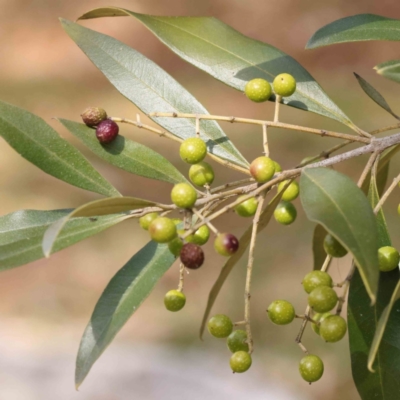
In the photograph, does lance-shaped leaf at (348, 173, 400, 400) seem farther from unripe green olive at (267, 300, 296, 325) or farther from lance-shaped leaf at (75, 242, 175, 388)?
lance-shaped leaf at (75, 242, 175, 388)

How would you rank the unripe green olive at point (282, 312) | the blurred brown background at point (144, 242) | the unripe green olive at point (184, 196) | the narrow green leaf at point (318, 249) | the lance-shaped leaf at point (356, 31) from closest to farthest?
1. the unripe green olive at point (184, 196)
2. the unripe green olive at point (282, 312)
3. the lance-shaped leaf at point (356, 31)
4. the narrow green leaf at point (318, 249)
5. the blurred brown background at point (144, 242)

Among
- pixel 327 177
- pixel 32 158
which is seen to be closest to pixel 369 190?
pixel 327 177

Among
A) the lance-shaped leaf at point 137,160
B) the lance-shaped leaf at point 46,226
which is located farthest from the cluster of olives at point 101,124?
the lance-shaped leaf at point 46,226

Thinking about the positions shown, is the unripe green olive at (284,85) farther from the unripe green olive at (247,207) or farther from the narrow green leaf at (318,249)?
the narrow green leaf at (318,249)

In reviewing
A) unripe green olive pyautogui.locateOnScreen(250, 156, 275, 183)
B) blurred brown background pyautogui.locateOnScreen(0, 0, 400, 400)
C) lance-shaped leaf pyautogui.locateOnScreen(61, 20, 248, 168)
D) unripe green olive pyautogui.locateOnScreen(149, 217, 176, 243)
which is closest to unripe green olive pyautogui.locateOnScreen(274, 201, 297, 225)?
lance-shaped leaf pyautogui.locateOnScreen(61, 20, 248, 168)

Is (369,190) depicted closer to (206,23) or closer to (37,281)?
(206,23)
